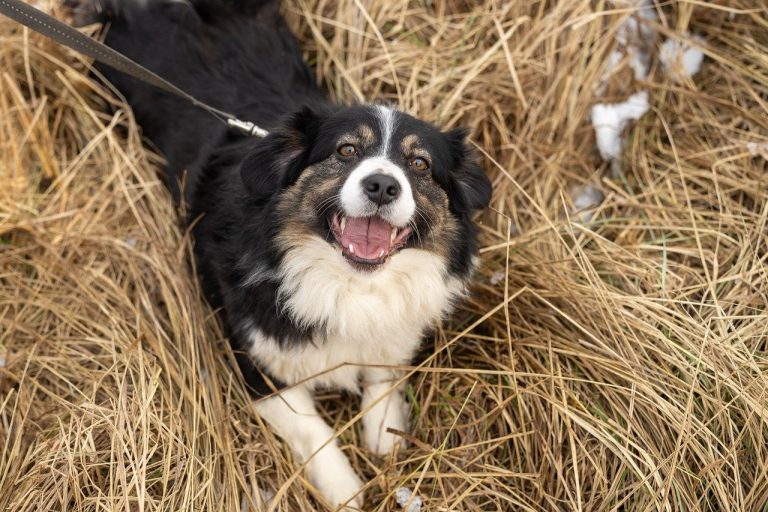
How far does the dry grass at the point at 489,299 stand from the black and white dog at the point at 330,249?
0.59 ft

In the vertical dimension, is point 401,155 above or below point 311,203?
above

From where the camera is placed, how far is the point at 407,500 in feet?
9.06

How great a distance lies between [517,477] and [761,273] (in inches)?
59.1

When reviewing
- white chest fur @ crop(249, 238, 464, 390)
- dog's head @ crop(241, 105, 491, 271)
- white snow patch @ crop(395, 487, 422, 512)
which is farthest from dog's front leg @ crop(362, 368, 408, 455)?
dog's head @ crop(241, 105, 491, 271)

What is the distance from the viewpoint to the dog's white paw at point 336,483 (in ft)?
9.17

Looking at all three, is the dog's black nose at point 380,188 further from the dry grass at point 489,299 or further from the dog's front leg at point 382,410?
the dog's front leg at point 382,410

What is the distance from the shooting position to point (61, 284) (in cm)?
332

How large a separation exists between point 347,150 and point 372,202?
1.18 ft

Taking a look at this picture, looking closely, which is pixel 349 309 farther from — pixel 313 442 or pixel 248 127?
pixel 248 127

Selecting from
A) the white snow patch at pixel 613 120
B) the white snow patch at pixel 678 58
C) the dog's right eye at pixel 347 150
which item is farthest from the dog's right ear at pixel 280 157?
the white snow patch at pixel 678 58

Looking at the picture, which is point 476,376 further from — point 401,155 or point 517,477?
point 401,155

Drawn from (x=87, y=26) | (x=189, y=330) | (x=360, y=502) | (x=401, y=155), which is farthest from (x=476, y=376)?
(x=87, y=26)

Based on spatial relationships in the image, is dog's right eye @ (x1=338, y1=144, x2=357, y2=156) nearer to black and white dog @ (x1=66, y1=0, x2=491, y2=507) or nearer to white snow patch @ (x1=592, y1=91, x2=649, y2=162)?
black and white dog @ (x1=66, y1=0, x2=491, y2=507)

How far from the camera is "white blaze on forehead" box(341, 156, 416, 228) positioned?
2443 millimetres
